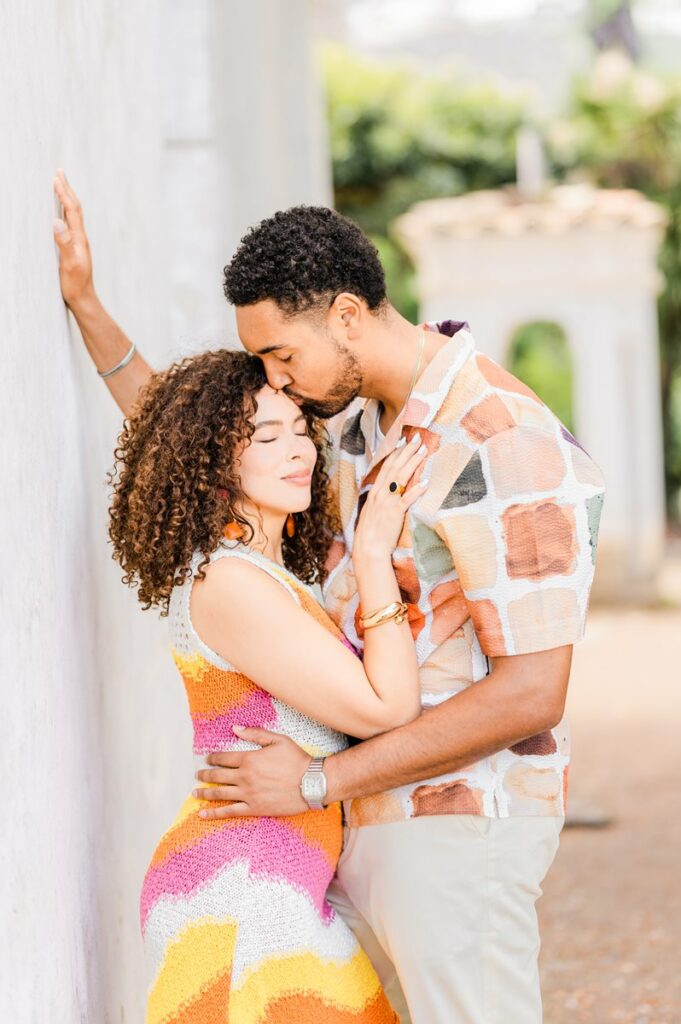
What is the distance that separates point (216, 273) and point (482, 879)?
10.8ft

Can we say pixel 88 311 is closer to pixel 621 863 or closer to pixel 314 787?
pixel 314 787

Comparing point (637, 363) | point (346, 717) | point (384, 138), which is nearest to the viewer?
point (346, 717)

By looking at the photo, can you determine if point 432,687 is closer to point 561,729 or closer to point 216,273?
point 561,729

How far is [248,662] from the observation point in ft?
7.23

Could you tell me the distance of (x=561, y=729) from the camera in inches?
95.3

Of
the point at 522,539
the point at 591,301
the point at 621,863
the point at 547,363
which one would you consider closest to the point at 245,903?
the point at 522,539

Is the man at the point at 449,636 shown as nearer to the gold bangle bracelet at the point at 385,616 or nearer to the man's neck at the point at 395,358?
the man's neck at the point at 395,358

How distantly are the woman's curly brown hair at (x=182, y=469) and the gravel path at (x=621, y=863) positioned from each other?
9.65 feet

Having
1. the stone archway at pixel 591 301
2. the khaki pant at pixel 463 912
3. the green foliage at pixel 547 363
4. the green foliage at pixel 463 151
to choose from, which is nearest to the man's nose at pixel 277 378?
the khaki pant at pixel 463 912

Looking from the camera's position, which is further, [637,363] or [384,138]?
[384,138]

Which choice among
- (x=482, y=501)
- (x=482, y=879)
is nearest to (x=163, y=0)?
(x=482, y=501)

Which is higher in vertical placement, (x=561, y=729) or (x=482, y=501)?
(x=482, y=501)

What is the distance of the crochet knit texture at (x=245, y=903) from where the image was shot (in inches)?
85.0

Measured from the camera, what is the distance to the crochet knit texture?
7.08 ft
